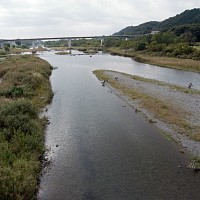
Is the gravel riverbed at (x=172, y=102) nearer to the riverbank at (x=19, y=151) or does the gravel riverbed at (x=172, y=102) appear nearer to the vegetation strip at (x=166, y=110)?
the vegetation strip at (x=166, y=110)

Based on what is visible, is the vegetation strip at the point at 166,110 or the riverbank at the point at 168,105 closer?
the riverbank at the point at 168,105

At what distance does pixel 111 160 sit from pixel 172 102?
17.5 metres

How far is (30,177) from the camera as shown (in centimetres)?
1504

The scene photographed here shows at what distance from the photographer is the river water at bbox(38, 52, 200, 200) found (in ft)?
51.5

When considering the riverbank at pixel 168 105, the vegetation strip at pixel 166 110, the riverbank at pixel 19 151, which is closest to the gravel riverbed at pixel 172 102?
the riverbank at pixel 168 105

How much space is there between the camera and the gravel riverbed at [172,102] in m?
22.9

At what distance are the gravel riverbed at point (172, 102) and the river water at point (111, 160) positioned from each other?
1.07 meters

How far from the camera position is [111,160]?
19.5 metres

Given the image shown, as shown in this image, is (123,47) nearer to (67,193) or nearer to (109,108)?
(109,108)

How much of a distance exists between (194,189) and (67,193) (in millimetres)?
7069

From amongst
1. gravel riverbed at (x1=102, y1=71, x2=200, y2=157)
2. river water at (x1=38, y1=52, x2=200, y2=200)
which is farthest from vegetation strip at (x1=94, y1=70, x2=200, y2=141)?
river water at (x1=38, y1=52, x2=200, y2=200)

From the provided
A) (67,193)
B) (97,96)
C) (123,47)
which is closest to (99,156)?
(67,193)

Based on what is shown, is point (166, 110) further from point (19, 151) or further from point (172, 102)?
point (19, 151)

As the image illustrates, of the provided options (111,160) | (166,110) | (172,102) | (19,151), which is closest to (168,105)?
(172,102)
